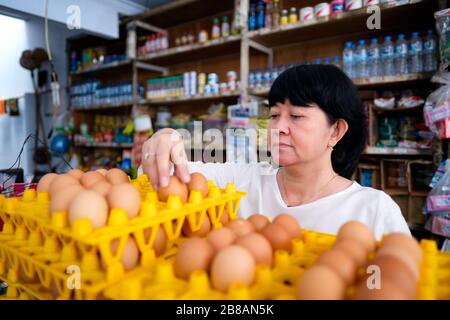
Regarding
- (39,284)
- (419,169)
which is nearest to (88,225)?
(39,284)

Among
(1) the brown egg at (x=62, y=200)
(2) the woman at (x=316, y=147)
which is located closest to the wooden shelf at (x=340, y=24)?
(2) the woman at (x=316, y=147)

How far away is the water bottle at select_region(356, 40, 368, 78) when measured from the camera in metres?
2.22

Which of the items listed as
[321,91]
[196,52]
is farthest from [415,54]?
[196,52]

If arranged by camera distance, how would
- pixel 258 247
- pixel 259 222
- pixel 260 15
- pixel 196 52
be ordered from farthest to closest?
pixel 196 52 < pixel 260 15 < pixel 259 222 < pixel 258 247

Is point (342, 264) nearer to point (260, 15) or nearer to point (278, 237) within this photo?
point (278, 237)

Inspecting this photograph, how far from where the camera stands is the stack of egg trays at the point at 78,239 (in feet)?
1.42

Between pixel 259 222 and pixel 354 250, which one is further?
pixel 259 222

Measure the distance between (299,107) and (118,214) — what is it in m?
0.72

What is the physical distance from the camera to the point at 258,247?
18.6 inches

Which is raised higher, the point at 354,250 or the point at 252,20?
the point at 252,20

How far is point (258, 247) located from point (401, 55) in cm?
215

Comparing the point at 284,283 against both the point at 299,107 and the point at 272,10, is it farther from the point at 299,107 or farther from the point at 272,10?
the point at 272,10

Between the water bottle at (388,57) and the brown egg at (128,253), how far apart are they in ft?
7.09

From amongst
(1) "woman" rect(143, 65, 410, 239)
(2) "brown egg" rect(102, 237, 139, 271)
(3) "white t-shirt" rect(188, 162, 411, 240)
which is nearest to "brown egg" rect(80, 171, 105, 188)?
(1) "woman" rect(143, 65, 410, 239)
